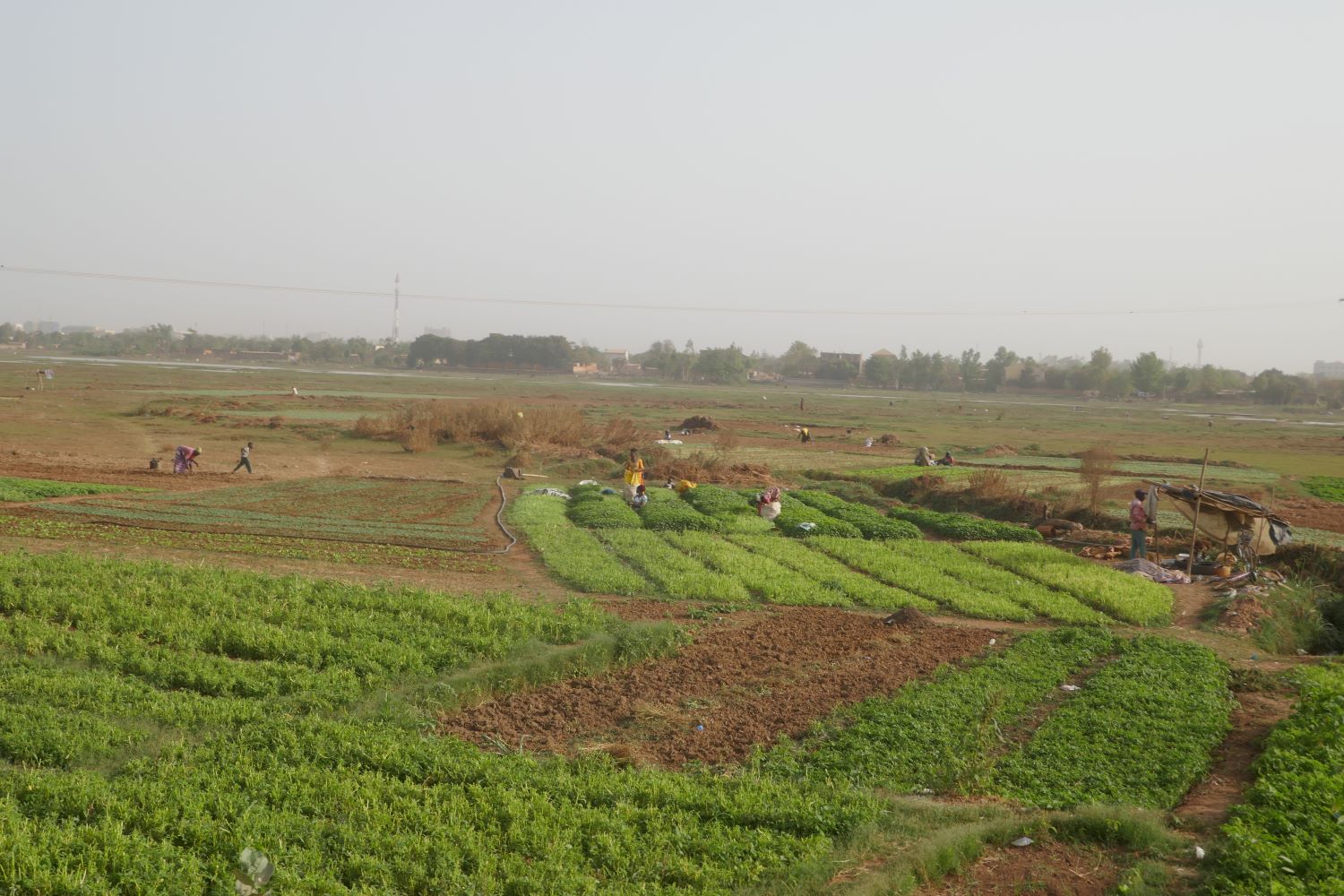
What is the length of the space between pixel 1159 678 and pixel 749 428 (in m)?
49.2


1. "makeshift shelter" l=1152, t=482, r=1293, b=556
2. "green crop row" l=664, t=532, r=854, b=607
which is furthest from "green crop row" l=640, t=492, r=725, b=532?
"makeshift shelter" l=1152, t=482, r=1293, b=556

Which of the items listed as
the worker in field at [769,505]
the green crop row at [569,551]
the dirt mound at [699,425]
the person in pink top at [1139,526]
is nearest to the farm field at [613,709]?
the green crop row at [569,551]

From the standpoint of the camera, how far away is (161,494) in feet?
89.7

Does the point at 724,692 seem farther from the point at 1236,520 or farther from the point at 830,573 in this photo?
the point at 1236,520

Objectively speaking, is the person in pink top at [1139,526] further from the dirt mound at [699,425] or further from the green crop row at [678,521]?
the dirt mound at [699,425]

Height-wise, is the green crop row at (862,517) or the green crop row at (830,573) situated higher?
the green crop row at (862,517)

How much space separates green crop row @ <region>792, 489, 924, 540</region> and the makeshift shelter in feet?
21.6

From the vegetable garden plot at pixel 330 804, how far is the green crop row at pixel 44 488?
1518 centimetres

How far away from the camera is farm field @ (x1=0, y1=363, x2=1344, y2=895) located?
26.4 feet

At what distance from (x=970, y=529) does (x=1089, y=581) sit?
670 centimetres

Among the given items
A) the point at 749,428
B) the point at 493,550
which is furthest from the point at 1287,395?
the point at 493,550

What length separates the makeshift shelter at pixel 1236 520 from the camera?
22.8 meters

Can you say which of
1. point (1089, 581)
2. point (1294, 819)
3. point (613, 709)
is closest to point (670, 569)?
point (613, 709)

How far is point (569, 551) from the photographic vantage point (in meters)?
22.1
